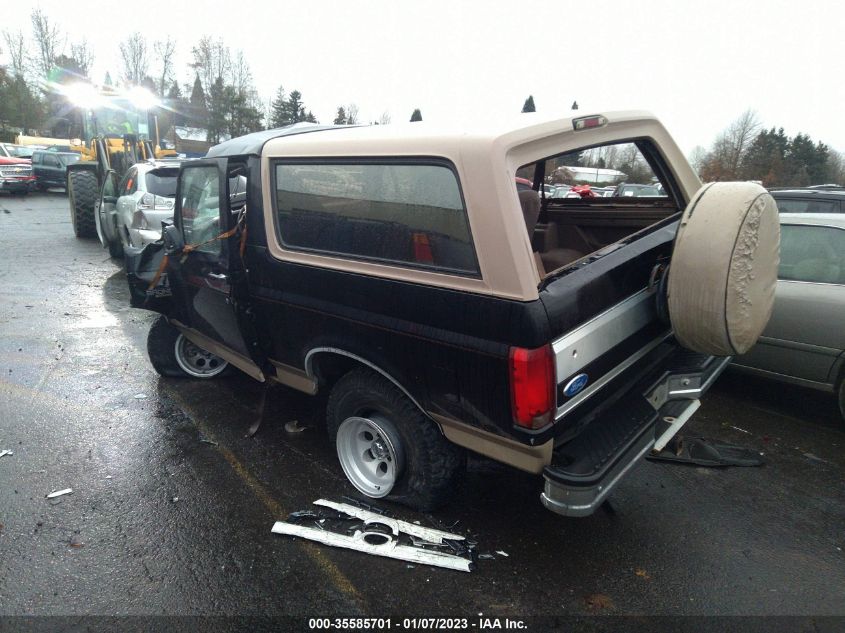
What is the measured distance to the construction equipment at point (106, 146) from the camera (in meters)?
11.5

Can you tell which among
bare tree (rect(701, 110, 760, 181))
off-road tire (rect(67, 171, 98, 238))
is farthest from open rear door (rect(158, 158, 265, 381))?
bare tree (rect(701, 110, 760, 181))

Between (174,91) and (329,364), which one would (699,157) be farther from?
(174,91)

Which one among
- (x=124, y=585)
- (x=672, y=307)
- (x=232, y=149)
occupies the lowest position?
(x=124, y=585)

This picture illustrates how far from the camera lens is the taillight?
2.21 m

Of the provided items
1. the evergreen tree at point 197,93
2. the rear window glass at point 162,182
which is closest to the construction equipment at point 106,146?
the rear window glass at point 162,182

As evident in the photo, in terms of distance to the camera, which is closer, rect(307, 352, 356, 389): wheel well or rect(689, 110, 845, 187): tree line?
rect(307, 352, 356, 389): wheel well

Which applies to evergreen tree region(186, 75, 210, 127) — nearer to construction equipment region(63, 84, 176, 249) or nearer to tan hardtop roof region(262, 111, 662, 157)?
construction equipment region(63, 84, 176, 249)

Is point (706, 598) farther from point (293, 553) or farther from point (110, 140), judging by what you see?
point (110, 140)

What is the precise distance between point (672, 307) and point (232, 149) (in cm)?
290

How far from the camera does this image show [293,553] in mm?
2814

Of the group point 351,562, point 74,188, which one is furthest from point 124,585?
point 74,188

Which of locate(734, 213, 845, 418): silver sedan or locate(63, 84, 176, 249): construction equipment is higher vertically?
locate(63, 84, 176, 249): construction equipment

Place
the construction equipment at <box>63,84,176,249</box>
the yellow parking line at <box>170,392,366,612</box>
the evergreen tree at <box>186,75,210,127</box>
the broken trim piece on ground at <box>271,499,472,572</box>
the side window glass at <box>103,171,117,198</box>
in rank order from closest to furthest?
the yellow parking line at <box>170,392,366,612</box>
the broken trim piece on ground at <box>271,499,472,572</box>
the side window glass at <box>103,171,117,198</box>
the construction equipment at <box>63,84,176,249</box>
the evergreen tree at <box>186,75,210,127</box>

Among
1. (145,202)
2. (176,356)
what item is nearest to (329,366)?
(176,356)
